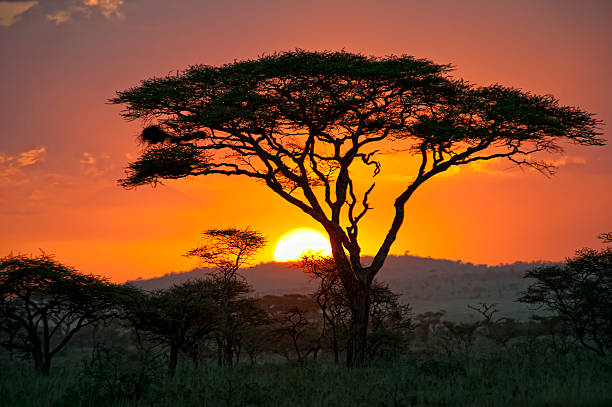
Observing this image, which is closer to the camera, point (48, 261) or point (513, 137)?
point (48, 261)

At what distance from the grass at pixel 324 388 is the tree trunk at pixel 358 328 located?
3.88m

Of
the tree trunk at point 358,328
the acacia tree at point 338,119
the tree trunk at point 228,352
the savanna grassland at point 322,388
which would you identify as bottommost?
the tree trunk at point 228,352

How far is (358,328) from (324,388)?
7.36 metres

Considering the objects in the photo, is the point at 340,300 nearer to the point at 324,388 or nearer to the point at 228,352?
the point at 228,352

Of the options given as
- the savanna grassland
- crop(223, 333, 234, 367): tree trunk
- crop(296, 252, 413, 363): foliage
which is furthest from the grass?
crop(223, 333, 234, 367): tree trunk

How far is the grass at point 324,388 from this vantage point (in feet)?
40.0

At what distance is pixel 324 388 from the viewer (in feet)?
45.2

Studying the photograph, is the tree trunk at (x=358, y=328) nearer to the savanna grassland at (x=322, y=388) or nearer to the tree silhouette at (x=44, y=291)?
the savanna grassland at (x=322, y=388)

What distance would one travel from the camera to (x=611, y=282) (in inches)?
1216

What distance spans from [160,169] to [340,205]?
23.9 feet

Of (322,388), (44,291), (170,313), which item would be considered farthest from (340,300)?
(322,388)

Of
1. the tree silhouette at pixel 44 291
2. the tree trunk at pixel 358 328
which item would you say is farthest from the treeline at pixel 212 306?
the tree trunk at pixel 358 328

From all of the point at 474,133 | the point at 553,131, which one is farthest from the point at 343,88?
the point at 553,131

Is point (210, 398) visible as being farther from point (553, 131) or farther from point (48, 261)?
point (553, 131)
